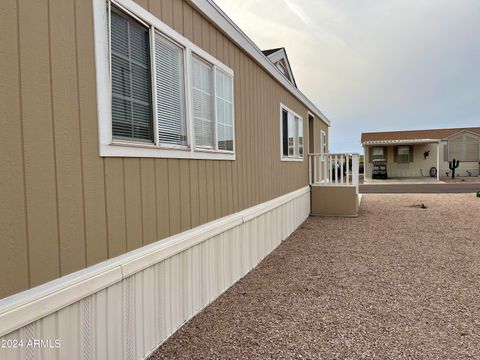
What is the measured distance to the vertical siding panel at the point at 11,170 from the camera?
150cm

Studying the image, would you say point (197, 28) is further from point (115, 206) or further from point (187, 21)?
point (115, 206)

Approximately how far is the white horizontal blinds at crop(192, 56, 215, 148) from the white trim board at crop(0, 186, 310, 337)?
0.97 m

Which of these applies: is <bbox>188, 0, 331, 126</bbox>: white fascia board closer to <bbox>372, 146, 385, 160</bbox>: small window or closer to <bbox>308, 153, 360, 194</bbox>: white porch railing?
<bbox>308, 153, 360, 194</bbox>: white porch railing

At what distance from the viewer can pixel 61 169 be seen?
1.81 meters

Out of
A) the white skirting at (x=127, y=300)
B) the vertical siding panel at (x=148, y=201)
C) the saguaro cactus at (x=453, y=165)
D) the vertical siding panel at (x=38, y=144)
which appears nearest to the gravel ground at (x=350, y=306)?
the white skirting at (x=127, y=300)

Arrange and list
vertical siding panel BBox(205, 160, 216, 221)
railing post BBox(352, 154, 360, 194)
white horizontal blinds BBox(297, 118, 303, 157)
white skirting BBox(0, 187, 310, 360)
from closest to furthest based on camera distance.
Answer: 1. white skirting BBox(0, 187, 310, 360)
2. vertical siding panel BBox(205, 160, 216, 221)
3. white horizontal blinds BBox(297, 118, 303, 157)
4. railing post BBox(352, 154, 360, 194)

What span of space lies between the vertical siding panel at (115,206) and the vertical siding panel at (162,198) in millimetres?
410

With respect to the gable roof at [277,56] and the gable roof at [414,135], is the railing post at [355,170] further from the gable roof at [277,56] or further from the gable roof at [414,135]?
the gable roof at [414,135]

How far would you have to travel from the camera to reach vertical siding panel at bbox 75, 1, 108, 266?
1962mm

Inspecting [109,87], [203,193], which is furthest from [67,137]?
[203,193]

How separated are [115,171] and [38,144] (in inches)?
23.1

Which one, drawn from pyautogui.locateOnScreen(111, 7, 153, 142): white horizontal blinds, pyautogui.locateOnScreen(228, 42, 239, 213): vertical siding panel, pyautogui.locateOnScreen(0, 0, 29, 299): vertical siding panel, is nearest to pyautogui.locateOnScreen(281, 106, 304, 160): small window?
pyautogui.locateOnScreen(228, 42, 239, 213): vertical siding panel

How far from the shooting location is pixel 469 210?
30.7 feet

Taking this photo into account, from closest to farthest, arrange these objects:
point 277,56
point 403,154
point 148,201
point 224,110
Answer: point 148,201
point 224,110
point 277,56
point 403,154
